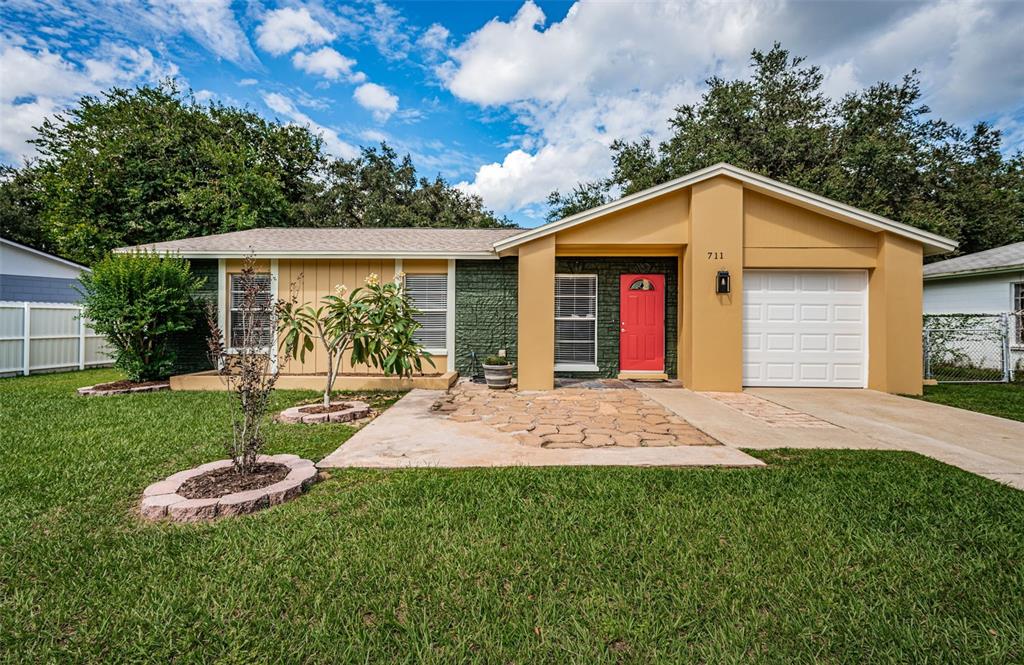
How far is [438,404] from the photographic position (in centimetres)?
612

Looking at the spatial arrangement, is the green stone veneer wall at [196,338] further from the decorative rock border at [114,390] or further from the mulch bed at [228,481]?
the mulch bed at [228,481]

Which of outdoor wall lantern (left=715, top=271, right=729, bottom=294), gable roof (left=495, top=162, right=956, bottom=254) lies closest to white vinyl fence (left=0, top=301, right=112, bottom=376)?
gable roof (left=495, top=162, right=956, bottom=254)

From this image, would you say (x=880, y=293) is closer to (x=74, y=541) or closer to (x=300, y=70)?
(x=74, y=541)

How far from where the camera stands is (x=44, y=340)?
9578 millimetres

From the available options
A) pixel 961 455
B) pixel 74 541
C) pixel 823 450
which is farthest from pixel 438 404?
pixel 961 455

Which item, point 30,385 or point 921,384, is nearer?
point 921,384

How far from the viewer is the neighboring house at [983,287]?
9.53 meters

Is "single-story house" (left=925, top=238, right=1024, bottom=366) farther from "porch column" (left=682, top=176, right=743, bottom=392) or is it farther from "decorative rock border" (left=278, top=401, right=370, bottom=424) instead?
"decorative rock border" (left=278, top=401, right=370, bottom=424)

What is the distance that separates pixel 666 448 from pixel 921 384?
250 inches

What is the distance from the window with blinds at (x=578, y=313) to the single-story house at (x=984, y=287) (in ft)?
29.9

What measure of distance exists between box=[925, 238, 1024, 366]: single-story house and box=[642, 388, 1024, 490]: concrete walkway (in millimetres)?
6021

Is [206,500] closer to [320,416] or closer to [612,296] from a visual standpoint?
[320,416]

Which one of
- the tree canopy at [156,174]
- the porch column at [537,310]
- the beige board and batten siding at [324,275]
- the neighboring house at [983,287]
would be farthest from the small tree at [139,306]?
the neighboring house at [983,287]

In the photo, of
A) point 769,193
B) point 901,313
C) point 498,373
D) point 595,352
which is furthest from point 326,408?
point 901,313
